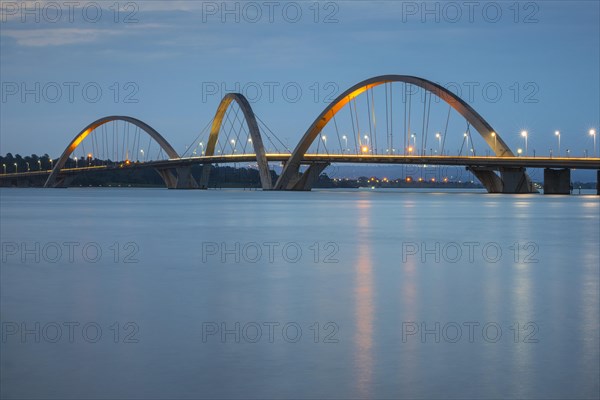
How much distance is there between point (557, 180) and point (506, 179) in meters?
6.12

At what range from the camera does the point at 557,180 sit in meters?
103

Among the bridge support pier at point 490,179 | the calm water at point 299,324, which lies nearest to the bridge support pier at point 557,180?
the bridge support pier at point 490,179

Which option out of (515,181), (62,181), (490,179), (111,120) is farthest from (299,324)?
(62,181)

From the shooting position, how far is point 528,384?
8.07 meters

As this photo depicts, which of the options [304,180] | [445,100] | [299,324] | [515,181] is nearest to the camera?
[299,324]

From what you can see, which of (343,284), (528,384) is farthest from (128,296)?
(528,384)

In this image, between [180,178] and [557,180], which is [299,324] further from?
[180,178]

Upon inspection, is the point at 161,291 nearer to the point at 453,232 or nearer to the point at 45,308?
the point at 45,308

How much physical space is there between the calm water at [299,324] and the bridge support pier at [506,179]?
3022 inches

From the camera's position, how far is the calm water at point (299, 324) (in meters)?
8.16

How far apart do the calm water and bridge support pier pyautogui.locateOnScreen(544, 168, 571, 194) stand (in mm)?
81162

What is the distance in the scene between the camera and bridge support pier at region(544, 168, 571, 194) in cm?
10125

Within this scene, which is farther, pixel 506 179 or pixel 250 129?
pixel 250 129

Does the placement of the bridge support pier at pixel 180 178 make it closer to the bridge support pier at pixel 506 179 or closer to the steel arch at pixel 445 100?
the steel arch at pixel 445 100
